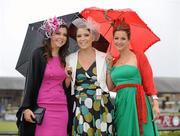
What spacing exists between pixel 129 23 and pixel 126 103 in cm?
93

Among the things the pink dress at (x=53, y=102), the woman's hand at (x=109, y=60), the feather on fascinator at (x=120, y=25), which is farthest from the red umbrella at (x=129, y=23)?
the pink dress at (x=53, y=102)

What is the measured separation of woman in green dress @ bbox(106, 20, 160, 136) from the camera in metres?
4.11

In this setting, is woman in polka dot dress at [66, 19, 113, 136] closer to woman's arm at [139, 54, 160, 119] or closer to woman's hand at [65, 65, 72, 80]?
woman's hand at [65, 65, 72, 80]

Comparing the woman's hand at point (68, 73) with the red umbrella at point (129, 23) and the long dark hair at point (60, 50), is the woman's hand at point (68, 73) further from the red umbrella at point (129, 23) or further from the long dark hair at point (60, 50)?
the red umbrella at point (129, 23)

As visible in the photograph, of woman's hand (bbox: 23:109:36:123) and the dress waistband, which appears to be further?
the dress waistband

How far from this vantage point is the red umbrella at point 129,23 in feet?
15.0

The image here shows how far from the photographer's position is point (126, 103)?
414cm

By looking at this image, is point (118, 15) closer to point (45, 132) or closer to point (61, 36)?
point (61, 36)

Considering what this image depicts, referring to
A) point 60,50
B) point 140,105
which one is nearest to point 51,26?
point 60,50

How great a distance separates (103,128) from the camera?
3.96 metres

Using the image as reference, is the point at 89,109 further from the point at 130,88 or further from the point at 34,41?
the point at 34,41

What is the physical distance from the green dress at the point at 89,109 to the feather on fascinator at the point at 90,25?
33 centimetres

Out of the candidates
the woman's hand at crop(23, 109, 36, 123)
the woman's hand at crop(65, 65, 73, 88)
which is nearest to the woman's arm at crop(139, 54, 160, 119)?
the woman's hand at crop(65, 65, 73, 88)

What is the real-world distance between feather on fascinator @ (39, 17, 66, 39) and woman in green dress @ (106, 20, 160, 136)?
55 cm
